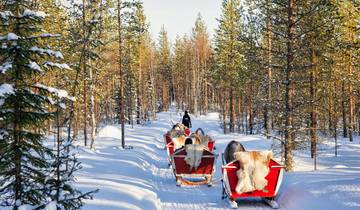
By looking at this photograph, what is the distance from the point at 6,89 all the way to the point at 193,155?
9.13 metres

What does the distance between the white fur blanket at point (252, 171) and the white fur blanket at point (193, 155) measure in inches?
136

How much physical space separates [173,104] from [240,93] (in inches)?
2427

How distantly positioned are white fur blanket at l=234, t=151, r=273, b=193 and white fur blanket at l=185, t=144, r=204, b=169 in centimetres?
346

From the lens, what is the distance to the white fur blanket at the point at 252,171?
35.2 feet

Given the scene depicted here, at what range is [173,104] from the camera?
352ft

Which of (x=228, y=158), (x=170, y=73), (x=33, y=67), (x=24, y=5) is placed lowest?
(x=228, y=158)

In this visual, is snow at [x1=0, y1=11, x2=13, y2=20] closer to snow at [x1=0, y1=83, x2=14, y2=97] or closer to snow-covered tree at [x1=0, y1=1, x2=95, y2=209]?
snow-covered tree at [x1=0, y1=1, x2=95, y2=209]

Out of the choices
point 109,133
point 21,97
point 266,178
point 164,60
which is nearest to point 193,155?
point 266,178

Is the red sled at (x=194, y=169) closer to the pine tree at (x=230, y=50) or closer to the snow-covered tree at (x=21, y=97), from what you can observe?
the snow-covered tree at (x=21, y=97)

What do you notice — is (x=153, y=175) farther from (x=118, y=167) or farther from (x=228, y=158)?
(x=228, y=158)

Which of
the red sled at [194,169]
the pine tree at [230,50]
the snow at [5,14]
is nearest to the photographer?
the snow at [5,14]

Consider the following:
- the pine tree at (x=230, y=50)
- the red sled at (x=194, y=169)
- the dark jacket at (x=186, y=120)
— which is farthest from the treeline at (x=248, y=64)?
the dark jacket at (x=186, y=120)

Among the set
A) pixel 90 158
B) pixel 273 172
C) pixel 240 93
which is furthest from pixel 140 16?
pixel 273 172

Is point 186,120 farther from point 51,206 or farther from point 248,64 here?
point 51,206
